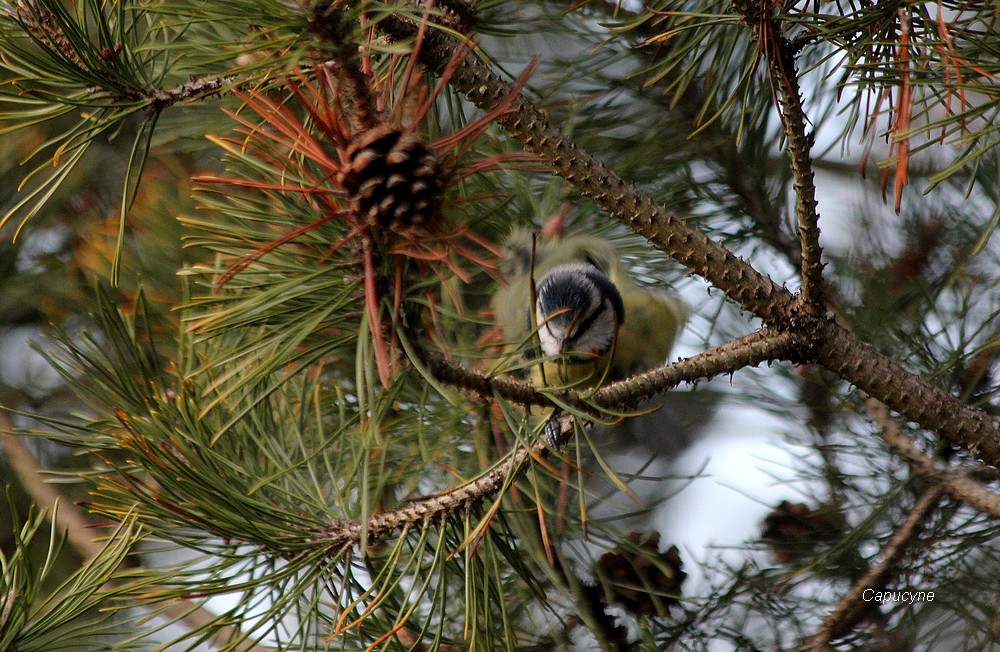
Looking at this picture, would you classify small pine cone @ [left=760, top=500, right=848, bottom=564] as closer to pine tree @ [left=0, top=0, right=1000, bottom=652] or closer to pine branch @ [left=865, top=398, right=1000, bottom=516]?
pine tree @ [left=0, top=0, right=1000, bottom=652]

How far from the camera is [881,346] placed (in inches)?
54.7

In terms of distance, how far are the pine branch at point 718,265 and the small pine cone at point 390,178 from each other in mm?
133

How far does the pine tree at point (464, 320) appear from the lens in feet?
2.32

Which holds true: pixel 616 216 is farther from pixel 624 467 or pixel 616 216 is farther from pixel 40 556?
pixel 40 556

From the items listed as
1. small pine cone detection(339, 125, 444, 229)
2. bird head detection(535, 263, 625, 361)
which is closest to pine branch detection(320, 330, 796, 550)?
small pine cone detection(339, 125, 444, 229)

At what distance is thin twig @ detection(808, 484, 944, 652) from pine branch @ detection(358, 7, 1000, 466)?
1.03 feet

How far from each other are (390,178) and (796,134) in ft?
1.18

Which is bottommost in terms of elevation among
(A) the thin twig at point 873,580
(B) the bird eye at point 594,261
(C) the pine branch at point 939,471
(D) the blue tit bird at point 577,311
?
(A) the thin twig at point 873,580

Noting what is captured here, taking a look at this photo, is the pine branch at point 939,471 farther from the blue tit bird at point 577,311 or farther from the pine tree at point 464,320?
the blue tit bird at point 577,311

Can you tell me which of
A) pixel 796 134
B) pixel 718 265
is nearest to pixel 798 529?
pixel 718 265

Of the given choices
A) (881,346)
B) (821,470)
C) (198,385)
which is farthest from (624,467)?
(198,385)

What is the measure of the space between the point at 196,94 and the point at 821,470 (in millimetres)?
1161

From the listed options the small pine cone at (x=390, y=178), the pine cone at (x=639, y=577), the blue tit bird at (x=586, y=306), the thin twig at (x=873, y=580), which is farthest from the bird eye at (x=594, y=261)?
the small pine cone at (x=390, y=178)

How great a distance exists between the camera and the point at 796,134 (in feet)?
2.47
